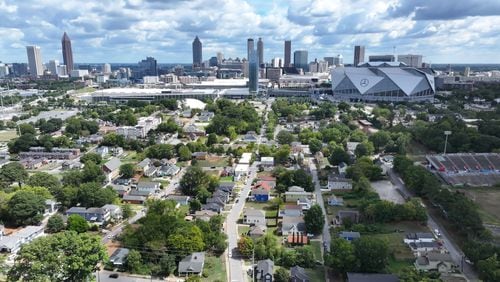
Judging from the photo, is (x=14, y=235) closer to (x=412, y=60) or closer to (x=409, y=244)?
(x=409, y=244)

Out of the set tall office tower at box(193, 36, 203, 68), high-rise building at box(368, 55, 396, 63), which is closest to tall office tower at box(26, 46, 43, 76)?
tall office tower at box(193, 36, 203, 68)

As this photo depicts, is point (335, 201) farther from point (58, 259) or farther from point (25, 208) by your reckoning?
point (25, 208)

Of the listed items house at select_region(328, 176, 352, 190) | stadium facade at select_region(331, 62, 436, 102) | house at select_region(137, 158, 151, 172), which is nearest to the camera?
house at select_region(328, 176, 352, 190)

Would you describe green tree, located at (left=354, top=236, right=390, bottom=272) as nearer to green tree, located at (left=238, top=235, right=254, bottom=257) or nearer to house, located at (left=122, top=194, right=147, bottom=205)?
green tree, located at (left=238, top=235, right=254, bottom=257)

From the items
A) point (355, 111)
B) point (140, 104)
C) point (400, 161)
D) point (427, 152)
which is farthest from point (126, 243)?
point (140, 104)

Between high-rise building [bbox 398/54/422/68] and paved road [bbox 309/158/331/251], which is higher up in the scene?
high-rise building [bbox 398/54/422/68]
